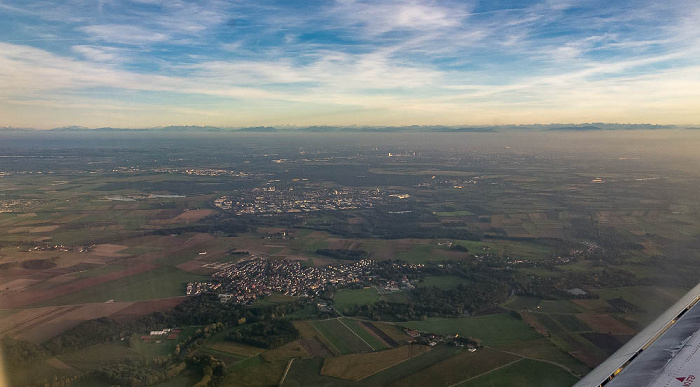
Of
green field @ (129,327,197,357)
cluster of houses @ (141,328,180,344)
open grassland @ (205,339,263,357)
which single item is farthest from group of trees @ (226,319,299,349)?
cluster of houses @ (141,328,180,344)

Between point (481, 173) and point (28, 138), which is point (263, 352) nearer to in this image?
point (481, 173)

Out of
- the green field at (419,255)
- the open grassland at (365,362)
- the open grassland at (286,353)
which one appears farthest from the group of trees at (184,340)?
the green field at (419,255)

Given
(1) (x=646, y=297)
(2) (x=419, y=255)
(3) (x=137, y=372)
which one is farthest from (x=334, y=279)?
(1) (x=646, y=297)

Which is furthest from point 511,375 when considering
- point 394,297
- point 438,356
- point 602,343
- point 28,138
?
point 28,138

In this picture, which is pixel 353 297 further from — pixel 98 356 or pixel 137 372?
pixel 98 356

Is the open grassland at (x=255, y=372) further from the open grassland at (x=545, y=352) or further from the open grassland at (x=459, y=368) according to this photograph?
the open grassland at (x=545, y=352)
